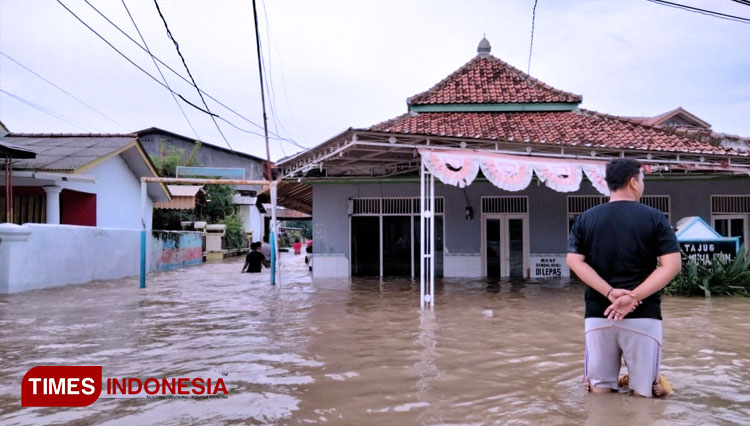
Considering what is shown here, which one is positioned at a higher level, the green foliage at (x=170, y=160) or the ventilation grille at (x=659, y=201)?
the green foliage at (x=170, y=160)

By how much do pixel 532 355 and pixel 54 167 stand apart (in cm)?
1403

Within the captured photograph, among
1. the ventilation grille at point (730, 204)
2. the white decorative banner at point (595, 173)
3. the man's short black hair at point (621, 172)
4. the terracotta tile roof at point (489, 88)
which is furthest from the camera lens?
the terracotta tile roof at point (489, 88)

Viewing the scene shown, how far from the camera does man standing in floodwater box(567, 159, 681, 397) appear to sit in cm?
361

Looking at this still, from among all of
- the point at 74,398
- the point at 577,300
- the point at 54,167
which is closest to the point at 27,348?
the point at 74,398

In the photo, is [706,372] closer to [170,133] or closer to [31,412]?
[31,412]

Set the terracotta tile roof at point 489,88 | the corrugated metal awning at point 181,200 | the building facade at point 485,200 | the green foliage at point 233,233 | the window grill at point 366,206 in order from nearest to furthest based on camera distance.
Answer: the building facade at point 485,200
the window grill at point 366,206
the terracotta tile roof at point 489,88
the corrugated metal awning at point 181,200
the green foliage at point 233,233

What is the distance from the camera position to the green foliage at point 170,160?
30.9 m

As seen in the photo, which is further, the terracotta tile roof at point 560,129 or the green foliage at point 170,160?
the green foliage at point 170,160

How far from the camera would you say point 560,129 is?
1540 centimetres

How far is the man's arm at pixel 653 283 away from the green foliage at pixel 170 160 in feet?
89.7

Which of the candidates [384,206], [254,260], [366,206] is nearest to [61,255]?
[254,260]

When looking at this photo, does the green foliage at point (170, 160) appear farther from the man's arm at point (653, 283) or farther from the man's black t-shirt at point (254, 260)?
the man's arm at point (653, 283)

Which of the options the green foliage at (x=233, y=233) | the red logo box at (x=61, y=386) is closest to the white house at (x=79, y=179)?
the green foliage at (x=233, y=233)

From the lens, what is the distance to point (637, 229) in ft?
12.0
